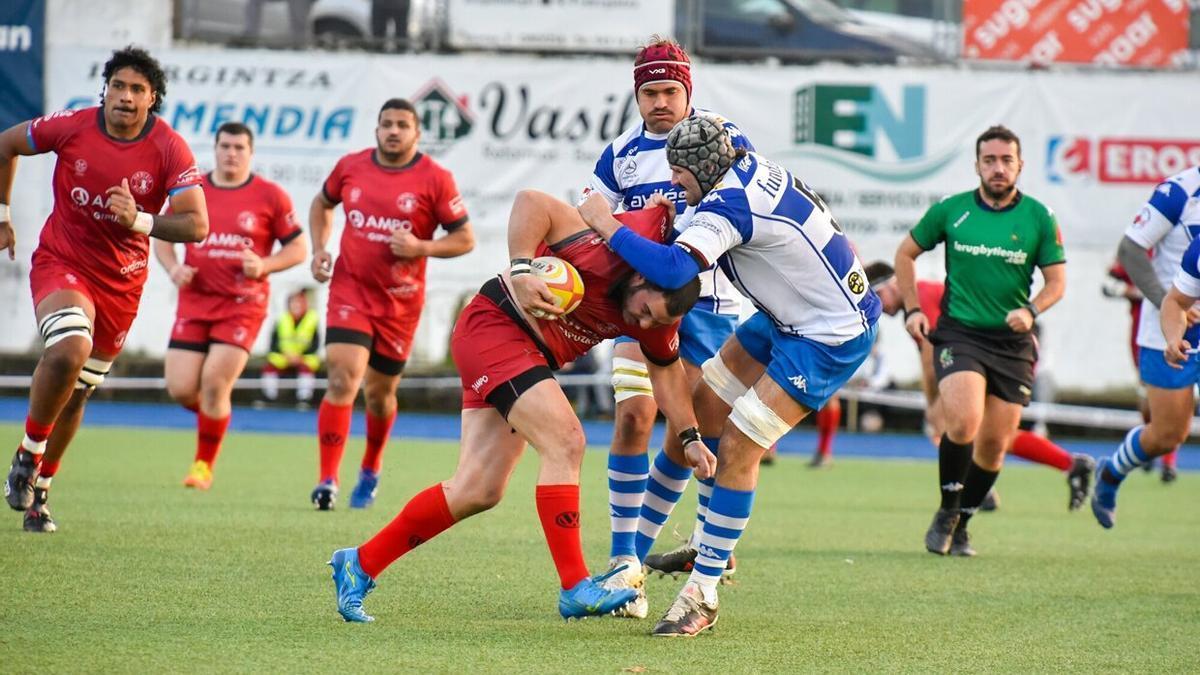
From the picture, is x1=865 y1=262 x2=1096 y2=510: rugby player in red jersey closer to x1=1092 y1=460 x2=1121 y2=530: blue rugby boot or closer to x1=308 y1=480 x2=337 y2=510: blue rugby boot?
x1=1092 y1=460 x2=1121 y2=530: blue rugby boot

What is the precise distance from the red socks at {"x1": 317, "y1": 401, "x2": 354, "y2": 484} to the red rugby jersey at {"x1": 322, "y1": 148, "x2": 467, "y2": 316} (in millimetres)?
662

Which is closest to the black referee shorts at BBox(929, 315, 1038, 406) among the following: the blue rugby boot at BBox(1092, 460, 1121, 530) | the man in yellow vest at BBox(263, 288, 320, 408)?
the blue rugby boot at BBox(1092, 460, 1121, 530)

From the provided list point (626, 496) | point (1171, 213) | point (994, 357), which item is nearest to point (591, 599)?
point (626, 496)

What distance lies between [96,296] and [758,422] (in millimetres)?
3633

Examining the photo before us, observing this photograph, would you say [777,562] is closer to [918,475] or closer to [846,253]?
[846,253]

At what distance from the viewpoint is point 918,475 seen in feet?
50.0

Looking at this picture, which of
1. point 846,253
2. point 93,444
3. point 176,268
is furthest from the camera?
point 93,444

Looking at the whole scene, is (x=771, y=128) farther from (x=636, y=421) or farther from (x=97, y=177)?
(x=636, y=421)

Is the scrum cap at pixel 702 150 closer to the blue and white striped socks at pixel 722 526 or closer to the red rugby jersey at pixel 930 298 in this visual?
the blue and white striped socks at pixel 722 526

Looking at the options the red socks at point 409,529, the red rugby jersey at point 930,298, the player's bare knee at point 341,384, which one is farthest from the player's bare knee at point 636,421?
the red rugby jersey at point 930,298

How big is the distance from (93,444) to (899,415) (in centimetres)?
1083

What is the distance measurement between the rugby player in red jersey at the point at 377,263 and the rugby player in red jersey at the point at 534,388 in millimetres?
4072

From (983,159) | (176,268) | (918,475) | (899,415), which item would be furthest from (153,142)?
(899,415)

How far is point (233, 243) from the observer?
34.9 ft
